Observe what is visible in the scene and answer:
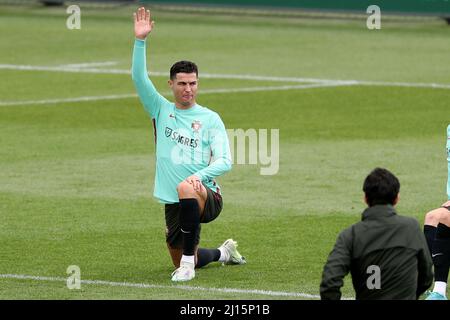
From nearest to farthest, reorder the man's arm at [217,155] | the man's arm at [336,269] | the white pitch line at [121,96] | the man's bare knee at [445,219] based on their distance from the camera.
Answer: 1. the man's arm at [336,269]
2. the man's bare knee at [445,219]
3. the man's arm at [217,155]
4. the white pitch line at [121,96]

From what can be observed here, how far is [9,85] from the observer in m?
26.8

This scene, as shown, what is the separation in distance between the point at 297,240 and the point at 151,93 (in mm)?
2352

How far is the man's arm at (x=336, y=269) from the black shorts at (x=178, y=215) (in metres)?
3.21

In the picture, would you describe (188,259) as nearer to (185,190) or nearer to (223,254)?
(185,190)

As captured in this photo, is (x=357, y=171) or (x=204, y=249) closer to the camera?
(x=204, y=249)

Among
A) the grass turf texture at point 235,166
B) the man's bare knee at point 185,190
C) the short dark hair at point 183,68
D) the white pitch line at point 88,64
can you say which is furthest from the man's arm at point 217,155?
the white pitch line at point 88,64

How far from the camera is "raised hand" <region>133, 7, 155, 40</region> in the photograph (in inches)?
451

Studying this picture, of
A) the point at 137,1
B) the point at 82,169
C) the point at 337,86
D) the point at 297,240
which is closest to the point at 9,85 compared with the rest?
the point at 337,86

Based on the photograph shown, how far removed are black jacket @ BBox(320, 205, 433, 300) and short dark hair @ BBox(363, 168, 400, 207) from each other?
0.05 metres

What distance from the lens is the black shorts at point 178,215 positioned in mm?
11391

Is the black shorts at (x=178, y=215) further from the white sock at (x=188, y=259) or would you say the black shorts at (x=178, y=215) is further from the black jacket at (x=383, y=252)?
the black jacket at (x=383, y=252)

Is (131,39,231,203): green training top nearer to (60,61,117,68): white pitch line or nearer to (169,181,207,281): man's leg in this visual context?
(169,181,207,281): man's leg
